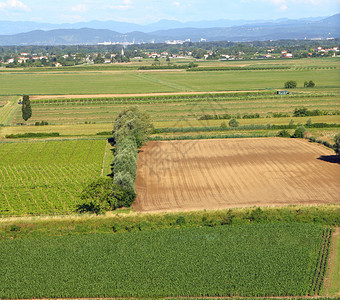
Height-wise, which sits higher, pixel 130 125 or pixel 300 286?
pixel 130 125

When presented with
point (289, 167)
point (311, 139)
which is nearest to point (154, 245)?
point (289, 167)

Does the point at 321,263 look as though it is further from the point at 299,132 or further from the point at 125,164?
the point at 299,132

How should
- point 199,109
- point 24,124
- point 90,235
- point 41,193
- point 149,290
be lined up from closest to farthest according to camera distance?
point 149,290
point 90,235
point 41,193
point 24,124
point 199,109

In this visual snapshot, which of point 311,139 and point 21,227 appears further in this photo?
point 311,139

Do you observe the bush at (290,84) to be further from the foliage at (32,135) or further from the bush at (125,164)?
the bush at (125,164)

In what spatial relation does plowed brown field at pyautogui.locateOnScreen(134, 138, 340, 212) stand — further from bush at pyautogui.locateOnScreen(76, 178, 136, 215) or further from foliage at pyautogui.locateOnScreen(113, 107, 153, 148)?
foliage at pyautogui.locateOnScreen(113, 107, 153, 148)

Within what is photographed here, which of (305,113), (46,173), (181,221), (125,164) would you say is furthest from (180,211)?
(305,113)

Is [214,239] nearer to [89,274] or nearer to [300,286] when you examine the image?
[300,286]

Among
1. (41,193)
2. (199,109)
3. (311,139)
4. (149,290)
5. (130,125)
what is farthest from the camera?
(199,109)
